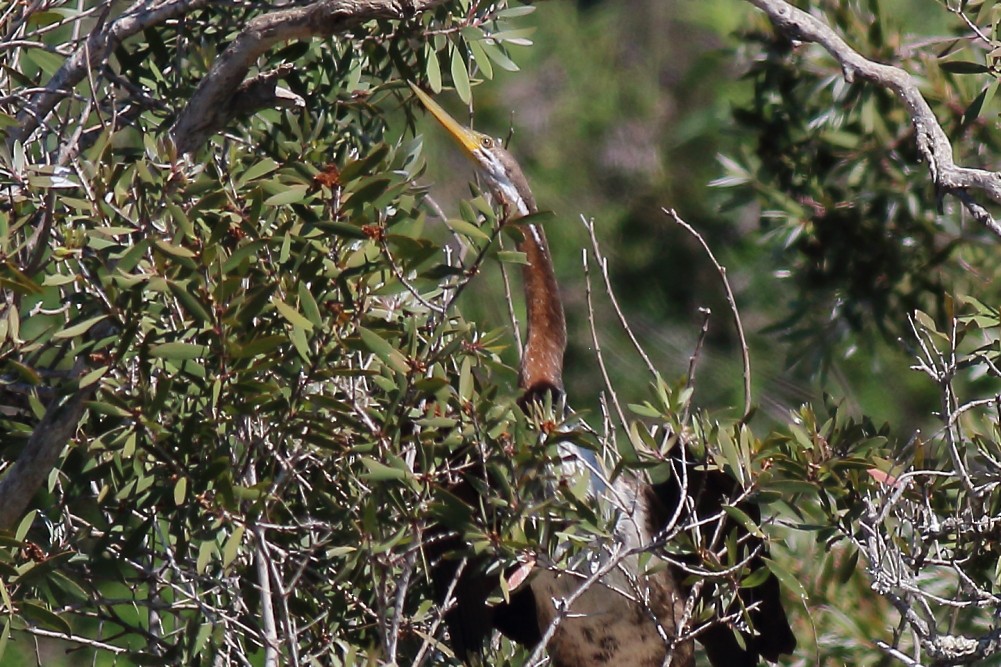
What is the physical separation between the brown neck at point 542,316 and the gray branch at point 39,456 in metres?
1.17

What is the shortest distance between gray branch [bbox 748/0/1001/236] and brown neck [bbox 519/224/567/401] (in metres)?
0.89

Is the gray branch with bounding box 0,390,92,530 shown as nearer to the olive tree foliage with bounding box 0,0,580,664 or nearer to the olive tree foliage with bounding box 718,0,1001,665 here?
the olive tree foliage with bounding box 0,0,580,664

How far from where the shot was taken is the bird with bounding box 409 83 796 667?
2.45 meters

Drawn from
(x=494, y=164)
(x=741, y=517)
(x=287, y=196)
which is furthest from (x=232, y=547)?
(x=494, y=164)

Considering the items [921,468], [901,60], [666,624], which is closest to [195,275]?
[921,468]

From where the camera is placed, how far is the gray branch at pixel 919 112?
6.10ft

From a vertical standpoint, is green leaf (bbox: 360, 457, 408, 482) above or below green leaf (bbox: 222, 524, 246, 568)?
above

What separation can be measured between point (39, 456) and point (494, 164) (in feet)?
4.53

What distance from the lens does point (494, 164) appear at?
2.91 metres

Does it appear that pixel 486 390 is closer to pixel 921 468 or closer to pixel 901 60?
pixel 921 468

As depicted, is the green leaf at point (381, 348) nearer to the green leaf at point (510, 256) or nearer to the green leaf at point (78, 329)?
the green leaf at point (510, 256)

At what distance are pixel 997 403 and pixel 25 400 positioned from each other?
4.71ft

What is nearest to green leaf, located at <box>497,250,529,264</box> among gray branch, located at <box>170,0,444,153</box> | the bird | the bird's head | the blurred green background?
gray branch, located at <box>170,0,444,153</box>

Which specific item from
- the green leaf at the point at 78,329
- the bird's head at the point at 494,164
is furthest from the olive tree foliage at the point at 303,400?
the bird's head at the point at 494,164
